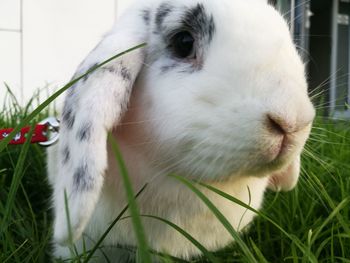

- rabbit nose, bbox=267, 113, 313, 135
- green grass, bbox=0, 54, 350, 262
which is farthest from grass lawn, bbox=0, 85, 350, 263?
rabbit nose, bbox=267, 113, 313, 135

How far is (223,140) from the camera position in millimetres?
998

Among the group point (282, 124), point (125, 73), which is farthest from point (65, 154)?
point (282, 124)

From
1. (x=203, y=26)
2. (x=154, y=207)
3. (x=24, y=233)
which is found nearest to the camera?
(x=203, y=26)

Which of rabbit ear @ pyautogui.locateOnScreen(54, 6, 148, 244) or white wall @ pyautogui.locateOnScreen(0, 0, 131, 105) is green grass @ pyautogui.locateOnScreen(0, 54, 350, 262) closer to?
rabbit ear @ pyautogui.locateOnScreen(54, 6, 148, 244)

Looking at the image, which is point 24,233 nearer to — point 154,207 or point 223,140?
point 154,207

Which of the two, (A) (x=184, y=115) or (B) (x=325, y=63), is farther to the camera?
(B) (x=325, y=63)

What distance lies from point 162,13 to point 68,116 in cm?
36

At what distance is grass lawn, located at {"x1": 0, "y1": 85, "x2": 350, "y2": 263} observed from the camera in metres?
1.20

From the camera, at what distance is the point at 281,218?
1.50 metres

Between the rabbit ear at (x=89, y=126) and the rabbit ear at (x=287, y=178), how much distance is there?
55cm

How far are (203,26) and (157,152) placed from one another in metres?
0.33

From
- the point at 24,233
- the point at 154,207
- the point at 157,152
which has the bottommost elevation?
the point at 24,233

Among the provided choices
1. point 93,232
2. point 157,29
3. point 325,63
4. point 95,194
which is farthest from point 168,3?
point 325,63

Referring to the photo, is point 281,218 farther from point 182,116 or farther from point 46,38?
point 46,38
